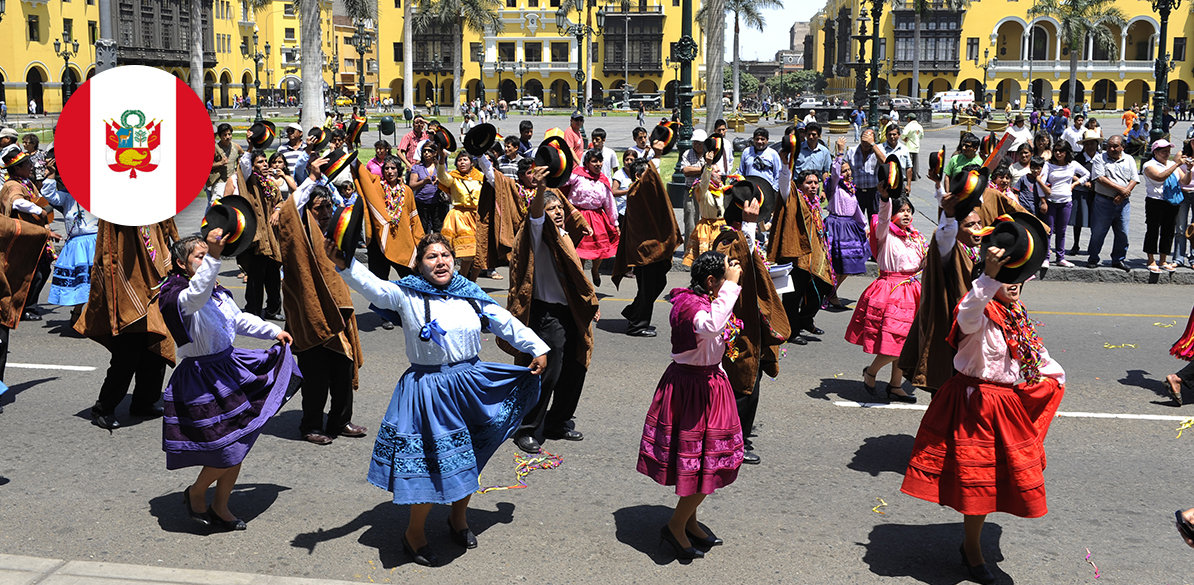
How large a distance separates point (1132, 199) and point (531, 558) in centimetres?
1951

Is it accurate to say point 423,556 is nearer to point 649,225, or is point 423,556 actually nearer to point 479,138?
point 479,138

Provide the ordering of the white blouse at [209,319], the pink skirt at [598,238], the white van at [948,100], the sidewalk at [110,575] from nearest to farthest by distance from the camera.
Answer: the sidewalk at [110,575], the white blouse at [209,319], the pink skirt at [598,238], the white van at [948,100]

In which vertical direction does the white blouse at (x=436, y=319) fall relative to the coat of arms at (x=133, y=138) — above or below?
below

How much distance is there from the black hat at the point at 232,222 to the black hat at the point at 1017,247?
11.3ft

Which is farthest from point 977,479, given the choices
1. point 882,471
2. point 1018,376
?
point 882,471

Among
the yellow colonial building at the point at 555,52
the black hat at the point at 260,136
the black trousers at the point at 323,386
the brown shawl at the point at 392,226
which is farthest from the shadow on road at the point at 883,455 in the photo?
the yellow colonial building at the point at 555,52

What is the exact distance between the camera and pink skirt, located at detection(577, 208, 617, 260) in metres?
11.3

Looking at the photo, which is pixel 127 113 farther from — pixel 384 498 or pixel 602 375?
pixel 602 375

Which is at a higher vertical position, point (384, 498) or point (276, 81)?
point (276, 81)

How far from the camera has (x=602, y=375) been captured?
355 inches

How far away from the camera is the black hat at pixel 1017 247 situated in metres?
4.95

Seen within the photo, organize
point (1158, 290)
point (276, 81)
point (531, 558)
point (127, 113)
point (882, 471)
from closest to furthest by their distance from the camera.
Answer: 1. point (531, 558)
2. point (127, 113)
3. point (882, 471)
4. point (1158, 290)
5. point (276, 81)

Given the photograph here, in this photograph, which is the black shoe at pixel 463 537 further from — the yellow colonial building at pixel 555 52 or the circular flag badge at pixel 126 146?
the yellow colonial building at pixel 555 52

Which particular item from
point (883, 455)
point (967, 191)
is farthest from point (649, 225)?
point (967, 191)
